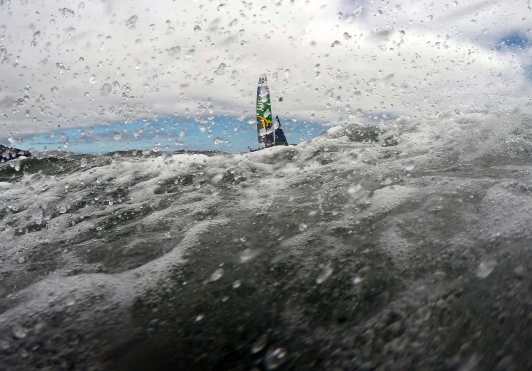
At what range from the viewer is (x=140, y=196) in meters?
7.29

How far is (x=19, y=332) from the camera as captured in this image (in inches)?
104

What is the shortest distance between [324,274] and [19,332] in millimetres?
2125

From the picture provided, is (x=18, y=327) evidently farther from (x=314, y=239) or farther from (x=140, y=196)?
(x=140, y=196)

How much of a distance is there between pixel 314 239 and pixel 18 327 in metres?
2.44

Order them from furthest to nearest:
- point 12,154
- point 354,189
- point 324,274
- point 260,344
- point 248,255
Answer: point 12,154
point 354,189
point 248,255
point 324,274
point 260,344

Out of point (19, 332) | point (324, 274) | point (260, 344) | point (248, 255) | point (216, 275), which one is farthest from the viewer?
point (248, 255)

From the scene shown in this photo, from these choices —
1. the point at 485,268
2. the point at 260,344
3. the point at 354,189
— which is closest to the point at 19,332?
the point at 260,344

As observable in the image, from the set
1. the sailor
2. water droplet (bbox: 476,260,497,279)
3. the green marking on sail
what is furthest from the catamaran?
the sailor

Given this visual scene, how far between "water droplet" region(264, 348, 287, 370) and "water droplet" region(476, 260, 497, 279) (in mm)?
1429

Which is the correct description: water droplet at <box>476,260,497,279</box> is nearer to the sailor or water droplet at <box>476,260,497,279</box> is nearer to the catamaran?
the catamaran

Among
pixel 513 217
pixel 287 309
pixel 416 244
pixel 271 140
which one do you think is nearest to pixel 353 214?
pixel 416 244

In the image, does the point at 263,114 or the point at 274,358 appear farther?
the point at 263,114

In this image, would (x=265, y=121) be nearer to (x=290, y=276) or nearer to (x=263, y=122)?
(x=263, y=122)

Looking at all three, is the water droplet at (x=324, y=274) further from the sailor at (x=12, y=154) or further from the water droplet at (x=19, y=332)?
the sailor at (x=12, y=154)
